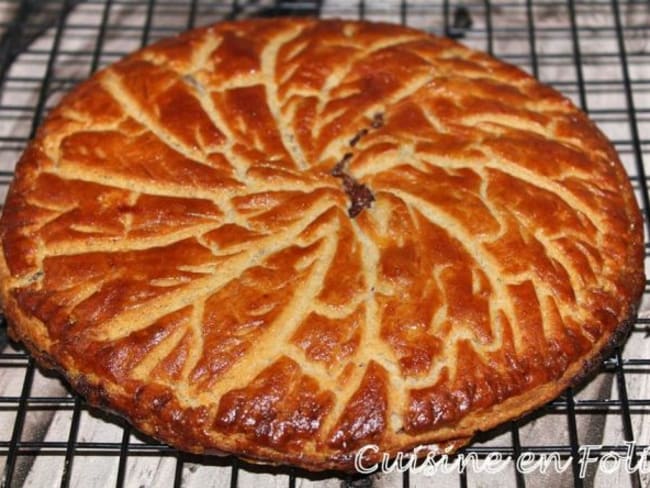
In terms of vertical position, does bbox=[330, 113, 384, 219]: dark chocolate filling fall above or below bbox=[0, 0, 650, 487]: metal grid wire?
above

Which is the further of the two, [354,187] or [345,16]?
[345,16]

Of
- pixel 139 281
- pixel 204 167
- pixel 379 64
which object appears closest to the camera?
pixel 139 281

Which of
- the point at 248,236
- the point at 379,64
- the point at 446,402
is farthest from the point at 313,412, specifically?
the point at 379,64

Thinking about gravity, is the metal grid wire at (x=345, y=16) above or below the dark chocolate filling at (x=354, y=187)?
below

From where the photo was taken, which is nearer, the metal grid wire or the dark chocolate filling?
the metal grid wire

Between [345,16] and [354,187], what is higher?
[354,187]

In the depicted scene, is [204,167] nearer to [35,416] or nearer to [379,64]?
[379,64]

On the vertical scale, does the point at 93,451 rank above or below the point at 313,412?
below

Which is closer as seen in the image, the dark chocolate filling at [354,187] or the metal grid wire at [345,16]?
the metal grid wire at [345,16]
